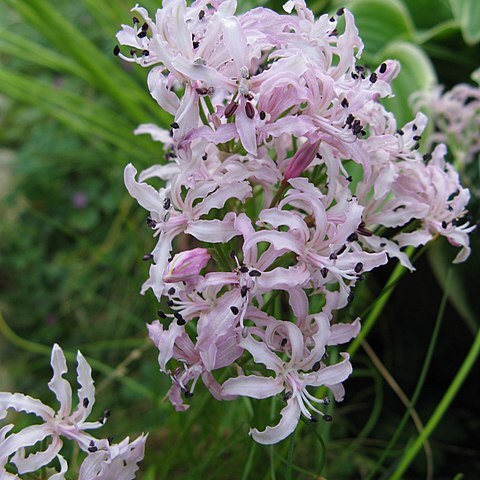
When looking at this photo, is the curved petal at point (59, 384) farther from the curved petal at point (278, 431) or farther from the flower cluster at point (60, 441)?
the curved petal at point (278, 431)

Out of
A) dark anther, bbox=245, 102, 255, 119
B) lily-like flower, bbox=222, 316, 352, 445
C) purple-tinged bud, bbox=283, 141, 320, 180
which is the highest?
dark anther, bbox=245, 102, 255, 119

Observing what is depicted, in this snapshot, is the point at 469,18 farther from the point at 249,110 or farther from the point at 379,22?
the point at 249,110

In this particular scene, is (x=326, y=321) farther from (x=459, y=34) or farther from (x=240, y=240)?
(x=459, y=34)

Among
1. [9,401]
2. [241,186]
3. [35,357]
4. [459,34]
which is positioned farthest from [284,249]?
[35,357]

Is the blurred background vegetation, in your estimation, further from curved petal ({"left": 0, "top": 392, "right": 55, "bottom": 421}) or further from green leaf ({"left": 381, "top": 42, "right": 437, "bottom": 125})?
curved petal ({"left": 0, "top": 392, "right": 55, "bottom": 421})

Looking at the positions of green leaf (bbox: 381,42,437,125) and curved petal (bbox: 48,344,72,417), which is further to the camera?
green leaf (bbox: 381,42,437,125)

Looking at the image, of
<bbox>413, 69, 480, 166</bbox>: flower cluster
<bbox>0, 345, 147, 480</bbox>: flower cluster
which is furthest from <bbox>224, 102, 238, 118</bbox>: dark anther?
<bbox>413, 69, 480, 166</bbox>: flower cluster
